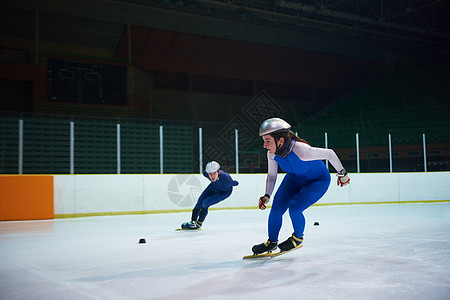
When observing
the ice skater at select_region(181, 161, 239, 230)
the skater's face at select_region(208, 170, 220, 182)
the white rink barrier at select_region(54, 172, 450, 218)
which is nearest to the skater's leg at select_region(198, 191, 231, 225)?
the ice skater at select_region(181, 161, 239, 230)

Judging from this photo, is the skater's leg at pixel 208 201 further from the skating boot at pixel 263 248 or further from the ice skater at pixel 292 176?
the skating boot at pixel 263 248

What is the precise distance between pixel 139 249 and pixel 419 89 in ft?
75.4

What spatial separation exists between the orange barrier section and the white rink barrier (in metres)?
0.28

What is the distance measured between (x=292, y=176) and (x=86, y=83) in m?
15.1

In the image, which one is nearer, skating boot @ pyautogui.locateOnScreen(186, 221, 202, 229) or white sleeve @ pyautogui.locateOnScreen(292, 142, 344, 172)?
white sleeve @ pyautogui.locateOnScreen(292, 142, 344, 172)

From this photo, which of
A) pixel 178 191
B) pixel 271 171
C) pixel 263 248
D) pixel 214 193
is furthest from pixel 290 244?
pixel 178 191

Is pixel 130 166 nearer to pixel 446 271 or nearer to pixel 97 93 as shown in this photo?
pixel 97 93

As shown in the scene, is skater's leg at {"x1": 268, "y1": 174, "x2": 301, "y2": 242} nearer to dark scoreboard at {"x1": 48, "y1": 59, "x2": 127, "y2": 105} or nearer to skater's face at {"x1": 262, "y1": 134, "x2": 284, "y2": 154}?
skater's face at {"x1": 262, "y1": 134, "x2": 284, "y2": 154}

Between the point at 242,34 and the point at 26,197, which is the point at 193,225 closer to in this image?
the point at 26,197

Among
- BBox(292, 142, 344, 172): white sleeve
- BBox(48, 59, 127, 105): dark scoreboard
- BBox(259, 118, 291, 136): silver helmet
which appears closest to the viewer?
BBox(259, 118, 291, 136): silver helmet

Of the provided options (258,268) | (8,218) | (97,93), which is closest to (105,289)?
(258,268)

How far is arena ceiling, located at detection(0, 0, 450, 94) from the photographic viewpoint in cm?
1905

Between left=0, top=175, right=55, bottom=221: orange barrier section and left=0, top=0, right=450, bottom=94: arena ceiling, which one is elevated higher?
left=0, top=0, right=450, bottom=94: arena ceiling

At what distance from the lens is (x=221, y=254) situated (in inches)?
193
